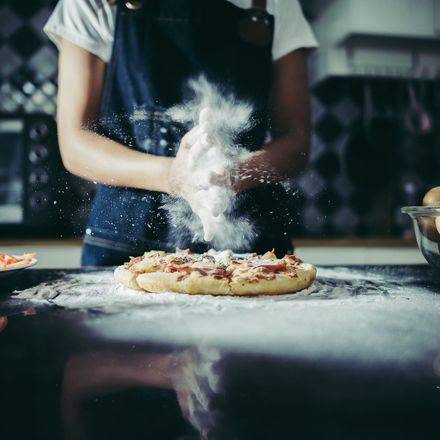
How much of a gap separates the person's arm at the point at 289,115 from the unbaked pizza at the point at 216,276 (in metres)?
0.66

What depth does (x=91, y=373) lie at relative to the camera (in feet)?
1.65

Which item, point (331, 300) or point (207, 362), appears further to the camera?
point (331, 300)

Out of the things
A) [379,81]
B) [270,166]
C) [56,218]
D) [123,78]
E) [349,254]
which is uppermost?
[379,81]

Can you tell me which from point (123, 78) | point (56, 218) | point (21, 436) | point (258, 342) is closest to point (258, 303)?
point (258, 342)

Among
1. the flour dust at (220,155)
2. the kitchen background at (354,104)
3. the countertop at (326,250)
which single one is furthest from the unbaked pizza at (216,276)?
the kitchen background at (354,104)

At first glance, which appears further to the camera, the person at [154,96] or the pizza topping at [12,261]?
the person at [154,96]

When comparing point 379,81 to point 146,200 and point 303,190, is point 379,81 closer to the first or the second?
point 303,190

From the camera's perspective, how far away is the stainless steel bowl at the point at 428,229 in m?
1.02

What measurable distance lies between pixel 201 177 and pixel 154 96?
1.53 ft

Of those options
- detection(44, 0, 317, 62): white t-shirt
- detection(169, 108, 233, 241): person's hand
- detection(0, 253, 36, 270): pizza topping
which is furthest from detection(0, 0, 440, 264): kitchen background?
detection(0, 253, 36, 270): pizza topping

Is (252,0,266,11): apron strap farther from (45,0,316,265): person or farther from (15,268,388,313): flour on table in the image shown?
(15,268,388,313): flour on table

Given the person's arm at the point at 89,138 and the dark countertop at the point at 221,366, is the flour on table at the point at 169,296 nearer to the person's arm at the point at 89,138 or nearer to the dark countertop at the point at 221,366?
the dark countertop at the point at 221,366

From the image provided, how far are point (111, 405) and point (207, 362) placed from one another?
0.13 m

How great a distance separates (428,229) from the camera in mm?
1035
